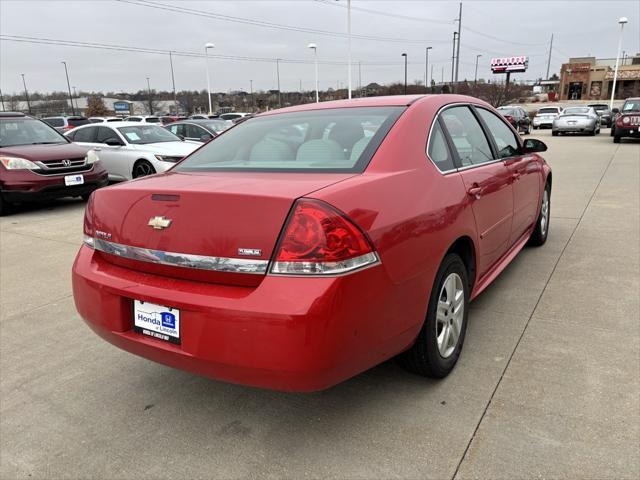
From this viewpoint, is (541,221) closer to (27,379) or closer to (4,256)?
(27,379)

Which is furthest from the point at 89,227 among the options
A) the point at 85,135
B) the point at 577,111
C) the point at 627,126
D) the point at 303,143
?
the point at 577,111

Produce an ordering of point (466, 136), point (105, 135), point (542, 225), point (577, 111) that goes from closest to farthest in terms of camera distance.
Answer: point (466, 136) < point (542, 225) < point (105, 135) < point (577, 111)

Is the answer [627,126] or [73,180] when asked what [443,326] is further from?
[627,126]

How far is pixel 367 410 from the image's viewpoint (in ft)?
8.36

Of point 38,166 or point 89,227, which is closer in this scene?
point 89,227

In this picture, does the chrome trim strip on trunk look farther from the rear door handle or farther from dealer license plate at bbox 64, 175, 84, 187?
dealer license plate at bbox 64, 175, 84, 187

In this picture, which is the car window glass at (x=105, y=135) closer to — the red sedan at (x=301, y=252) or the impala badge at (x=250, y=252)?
the red sedan at (x=301, y=252)

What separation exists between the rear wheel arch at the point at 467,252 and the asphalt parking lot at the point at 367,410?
0.46 metres

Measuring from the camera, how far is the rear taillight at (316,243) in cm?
193

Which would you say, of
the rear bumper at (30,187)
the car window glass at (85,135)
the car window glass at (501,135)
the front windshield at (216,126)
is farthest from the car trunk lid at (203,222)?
the front windshield at (216,126)

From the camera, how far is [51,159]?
26.2 feet

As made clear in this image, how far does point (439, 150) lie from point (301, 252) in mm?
1330

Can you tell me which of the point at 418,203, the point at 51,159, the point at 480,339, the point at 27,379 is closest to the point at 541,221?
the point at 480,339

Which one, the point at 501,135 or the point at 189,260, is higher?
the point at 501,135
